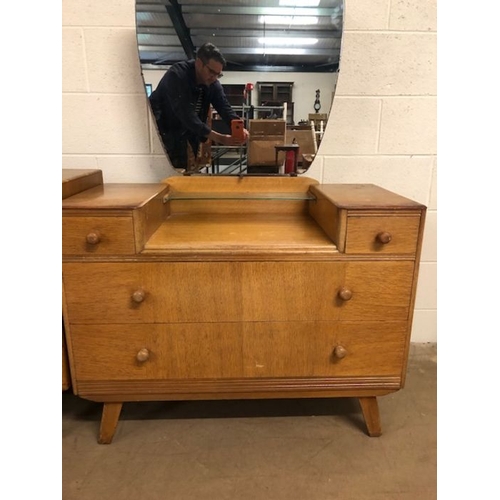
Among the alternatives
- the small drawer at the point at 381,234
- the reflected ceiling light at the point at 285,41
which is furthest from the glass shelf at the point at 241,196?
the reflected ceiling light at the point at 285,41

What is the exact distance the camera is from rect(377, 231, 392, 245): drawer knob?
3.49ft

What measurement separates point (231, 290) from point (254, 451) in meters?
0.50

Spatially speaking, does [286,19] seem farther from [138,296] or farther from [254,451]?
[254,451]

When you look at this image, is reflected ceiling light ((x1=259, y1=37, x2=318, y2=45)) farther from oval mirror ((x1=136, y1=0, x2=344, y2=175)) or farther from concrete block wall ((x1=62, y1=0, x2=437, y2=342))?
concrete block wall ((x1=62, y1=0, x2=437, y2=342))

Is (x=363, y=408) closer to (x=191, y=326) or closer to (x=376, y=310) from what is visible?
(x=376, y=310)

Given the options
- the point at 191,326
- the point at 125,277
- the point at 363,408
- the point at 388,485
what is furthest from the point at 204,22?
the point at 388,485

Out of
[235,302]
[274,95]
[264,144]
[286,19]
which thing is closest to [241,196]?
[264,144]

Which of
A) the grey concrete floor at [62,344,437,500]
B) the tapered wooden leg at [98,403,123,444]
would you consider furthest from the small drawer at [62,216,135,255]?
the grey concrete floor at [62,344,437,500]

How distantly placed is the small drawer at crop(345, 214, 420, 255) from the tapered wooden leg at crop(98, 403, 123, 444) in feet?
2.74

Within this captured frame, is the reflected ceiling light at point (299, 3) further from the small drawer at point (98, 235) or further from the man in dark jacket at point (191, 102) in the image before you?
the small drawer at point (98, 235)

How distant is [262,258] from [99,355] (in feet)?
1.77

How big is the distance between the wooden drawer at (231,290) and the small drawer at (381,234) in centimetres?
4

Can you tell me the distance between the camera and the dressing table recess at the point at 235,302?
3.51 ft

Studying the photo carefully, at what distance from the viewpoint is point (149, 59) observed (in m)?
1.34
